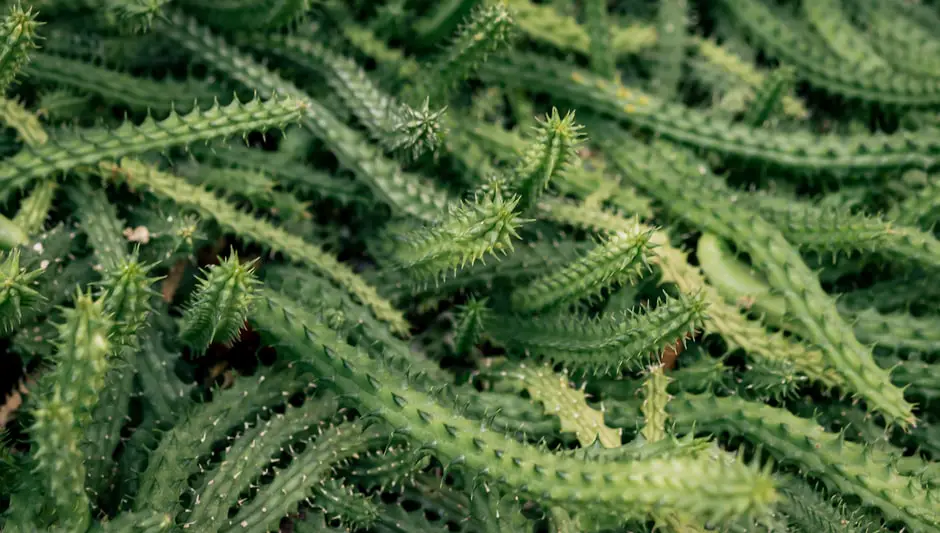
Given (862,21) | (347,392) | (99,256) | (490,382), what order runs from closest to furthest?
(347,392), (99,256), (490,382), (862,21)

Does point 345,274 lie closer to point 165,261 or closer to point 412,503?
point 165,261

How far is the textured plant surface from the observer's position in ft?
6.12

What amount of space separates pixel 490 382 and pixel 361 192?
0.75 m

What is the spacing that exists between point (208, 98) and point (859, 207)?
2.25 metres

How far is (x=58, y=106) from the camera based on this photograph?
2.31 m

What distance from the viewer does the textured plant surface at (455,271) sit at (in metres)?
1.87

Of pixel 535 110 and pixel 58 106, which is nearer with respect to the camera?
pixel 58 106

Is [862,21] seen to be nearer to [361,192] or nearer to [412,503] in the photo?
[361,192]

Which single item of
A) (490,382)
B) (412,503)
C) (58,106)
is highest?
(58,106)

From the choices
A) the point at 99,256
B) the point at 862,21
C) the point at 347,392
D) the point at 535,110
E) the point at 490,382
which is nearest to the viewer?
the point at 347,392

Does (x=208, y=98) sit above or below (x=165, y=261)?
above

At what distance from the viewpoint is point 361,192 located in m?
2.48

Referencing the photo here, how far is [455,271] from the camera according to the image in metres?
2.07

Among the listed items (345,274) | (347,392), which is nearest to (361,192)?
(345,274)
